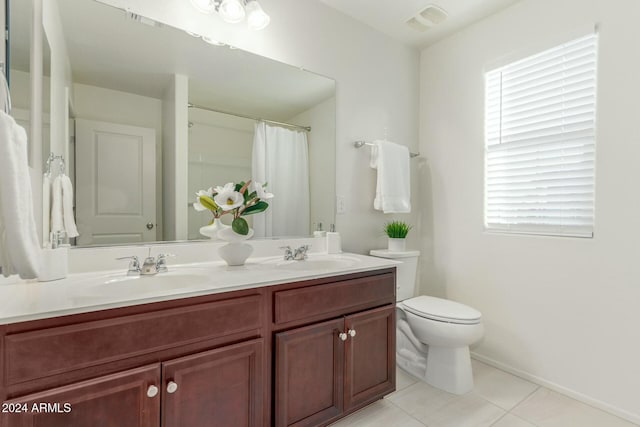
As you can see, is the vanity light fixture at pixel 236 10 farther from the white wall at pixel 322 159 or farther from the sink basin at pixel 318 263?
the sink basin at pixel 318 263

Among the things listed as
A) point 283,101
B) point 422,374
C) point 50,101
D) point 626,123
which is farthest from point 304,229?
point 626,123

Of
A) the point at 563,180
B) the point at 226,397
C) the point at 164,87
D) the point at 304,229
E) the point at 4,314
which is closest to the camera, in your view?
the point at 4,314

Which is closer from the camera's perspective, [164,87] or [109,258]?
[109,258]

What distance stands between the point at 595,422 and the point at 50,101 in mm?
2965

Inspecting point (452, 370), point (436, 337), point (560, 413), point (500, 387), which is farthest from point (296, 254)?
point (560, 413)

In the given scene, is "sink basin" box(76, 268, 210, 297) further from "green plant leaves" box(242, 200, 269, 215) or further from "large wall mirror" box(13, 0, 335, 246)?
"green plant leaves" box(242, 200, 269, 215)

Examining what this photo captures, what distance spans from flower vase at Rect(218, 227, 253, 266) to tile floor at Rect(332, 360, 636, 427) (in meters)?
0.97

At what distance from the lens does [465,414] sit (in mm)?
1626

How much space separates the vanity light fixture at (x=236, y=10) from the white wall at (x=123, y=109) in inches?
20.9

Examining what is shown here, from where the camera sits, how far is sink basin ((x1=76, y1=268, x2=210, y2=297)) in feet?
→ 3.72

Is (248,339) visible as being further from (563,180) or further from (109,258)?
(563,180)

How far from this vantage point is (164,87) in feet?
4.99

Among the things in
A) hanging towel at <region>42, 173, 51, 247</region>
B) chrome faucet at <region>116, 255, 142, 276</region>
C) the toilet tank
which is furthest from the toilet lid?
hanging towel at <region>42, 173, 51, 247</region>

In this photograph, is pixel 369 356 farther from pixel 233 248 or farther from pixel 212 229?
pixel 212 229
